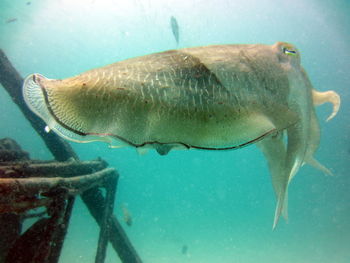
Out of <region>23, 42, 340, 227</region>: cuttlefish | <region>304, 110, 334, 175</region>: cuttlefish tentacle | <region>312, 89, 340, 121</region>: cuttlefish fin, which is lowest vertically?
<region>304, 110, 334, 175</region>: cuttlefish tentacle

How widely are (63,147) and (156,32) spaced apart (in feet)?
175

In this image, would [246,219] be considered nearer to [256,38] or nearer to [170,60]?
[256,38]

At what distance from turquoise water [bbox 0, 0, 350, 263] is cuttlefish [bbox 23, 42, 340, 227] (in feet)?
60.4

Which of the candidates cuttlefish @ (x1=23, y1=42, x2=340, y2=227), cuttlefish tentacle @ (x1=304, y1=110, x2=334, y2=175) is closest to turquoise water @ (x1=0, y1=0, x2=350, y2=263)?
cuttlefish tentacle @ (x1=304, y1=110, x2=334, y2=175)

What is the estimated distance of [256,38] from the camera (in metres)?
49.5

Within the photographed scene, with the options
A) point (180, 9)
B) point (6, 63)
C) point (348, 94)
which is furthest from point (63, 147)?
point (348, 94)

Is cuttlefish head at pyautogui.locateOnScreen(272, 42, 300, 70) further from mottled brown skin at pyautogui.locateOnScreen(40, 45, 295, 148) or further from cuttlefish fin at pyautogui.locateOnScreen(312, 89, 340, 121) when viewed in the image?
cuttlefish fin at pyautogui.locateOnScreen(312, 89, 340, 121)

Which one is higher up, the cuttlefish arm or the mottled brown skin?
the mottled brown skin

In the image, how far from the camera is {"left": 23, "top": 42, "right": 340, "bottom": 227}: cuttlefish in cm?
68

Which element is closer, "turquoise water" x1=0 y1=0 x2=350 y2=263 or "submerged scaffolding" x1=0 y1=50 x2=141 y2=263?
"submerged scaffolding" x1=0 y1=50 x2=141 y2=263

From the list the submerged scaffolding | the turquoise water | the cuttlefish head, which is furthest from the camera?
the turquoise water

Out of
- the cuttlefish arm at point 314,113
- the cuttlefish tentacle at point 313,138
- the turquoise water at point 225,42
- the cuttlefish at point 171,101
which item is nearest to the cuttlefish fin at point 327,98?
the cuttlefish arm at point 314,113

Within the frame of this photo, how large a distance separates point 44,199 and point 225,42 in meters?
49.6

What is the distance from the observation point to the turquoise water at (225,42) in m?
25.2
